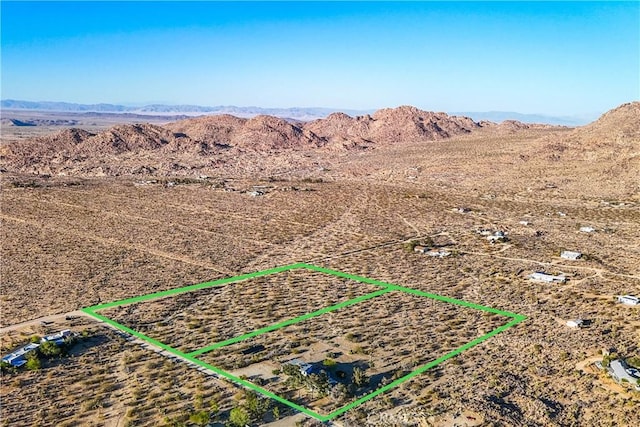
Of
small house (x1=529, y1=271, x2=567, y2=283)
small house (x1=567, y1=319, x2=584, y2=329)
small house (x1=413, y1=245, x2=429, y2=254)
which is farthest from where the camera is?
small house (x1=413, y1=245, x2=429, y2=254)

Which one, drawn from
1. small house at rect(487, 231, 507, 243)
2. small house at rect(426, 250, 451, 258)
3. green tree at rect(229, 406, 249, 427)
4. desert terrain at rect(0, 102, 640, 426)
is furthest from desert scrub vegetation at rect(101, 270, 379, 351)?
small house at rect(487, 231, 507, 243)

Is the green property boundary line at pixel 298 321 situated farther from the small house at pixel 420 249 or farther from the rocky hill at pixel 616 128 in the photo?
the rocky hill at pixel 616 128

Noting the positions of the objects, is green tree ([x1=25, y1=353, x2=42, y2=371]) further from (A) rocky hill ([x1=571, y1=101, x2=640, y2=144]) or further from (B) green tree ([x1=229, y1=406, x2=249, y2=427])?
(A) rocky hill ([x1=571, y1=101, x2=640, y2=144])

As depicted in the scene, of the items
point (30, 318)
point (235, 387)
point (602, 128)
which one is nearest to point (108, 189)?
point (30, 318)

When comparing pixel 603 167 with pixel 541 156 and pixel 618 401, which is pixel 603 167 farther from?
pixel 618 401

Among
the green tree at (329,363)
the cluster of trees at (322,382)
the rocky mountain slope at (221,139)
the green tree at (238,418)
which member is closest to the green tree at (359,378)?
the cluster of trees at (322,382)

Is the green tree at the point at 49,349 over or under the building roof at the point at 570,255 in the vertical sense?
under
